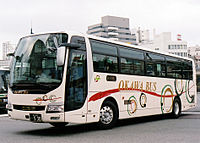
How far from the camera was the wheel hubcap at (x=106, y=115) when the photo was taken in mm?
11039

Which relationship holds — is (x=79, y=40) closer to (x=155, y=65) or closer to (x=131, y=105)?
(x=131, y=105)

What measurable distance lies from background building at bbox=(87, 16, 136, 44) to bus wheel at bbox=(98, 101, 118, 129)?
13866 cm

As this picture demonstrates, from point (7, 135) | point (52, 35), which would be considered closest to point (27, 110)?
point (7, 135)

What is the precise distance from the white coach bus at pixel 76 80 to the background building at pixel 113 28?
137432 millimetres

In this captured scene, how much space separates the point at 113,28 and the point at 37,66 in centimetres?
14097

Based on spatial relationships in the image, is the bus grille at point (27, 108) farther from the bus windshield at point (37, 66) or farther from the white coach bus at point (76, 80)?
the bus windshield at point (37, 66)

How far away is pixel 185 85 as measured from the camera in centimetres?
1759

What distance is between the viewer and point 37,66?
9.62 metres

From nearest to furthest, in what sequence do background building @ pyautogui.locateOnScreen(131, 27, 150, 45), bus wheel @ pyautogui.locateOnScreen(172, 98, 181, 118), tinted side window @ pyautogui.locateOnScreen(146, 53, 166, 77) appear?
tinted side window @ pyautogui.locateOnScreen(146, 53, 166, 77)
bus wheel @ pyautogui.locateOnScreen(172, 98, 181, 118)
background building @ pyautogui.locateOnScreen(131, 27, 150, 45)

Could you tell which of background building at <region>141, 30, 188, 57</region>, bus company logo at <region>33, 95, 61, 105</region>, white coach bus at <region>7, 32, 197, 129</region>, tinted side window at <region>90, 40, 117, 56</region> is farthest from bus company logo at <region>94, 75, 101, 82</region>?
background building at <region>141, 30, 188, 57</region>

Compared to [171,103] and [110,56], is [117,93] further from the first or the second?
[171,103]

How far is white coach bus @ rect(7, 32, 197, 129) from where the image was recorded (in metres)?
9.43

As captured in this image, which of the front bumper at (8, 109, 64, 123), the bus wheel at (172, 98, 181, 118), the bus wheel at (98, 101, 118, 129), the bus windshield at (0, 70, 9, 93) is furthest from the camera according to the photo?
the bus windshield at (0, 70, 9, 93)

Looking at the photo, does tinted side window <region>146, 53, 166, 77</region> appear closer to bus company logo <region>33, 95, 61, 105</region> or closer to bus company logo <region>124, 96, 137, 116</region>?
bus company logo <region>124, 96, 137, 116</region>
